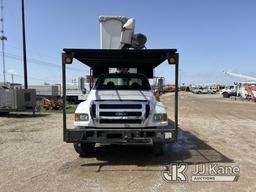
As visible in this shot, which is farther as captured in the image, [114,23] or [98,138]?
[114,23]

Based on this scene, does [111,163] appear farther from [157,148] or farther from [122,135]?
[157,148]

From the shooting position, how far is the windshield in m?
7.99

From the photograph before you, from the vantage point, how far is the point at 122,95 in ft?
23.4

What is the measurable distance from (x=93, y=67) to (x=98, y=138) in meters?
4.22

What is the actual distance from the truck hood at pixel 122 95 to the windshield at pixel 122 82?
1.17 ft

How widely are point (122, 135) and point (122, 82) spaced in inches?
86.0

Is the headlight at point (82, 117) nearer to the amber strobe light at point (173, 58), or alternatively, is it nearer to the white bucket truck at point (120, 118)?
the white bucket truck at point (120, 118)

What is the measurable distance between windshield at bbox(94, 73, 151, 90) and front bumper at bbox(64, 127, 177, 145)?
1.81 meters

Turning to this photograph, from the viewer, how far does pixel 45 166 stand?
640 centimetres

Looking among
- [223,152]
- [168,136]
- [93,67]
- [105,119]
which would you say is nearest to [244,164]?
[223,152]

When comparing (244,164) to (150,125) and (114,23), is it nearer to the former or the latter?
(150,125)

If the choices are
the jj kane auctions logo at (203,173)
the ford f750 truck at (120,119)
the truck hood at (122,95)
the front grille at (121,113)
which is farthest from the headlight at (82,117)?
the jj kane auctions logo at (203,173)

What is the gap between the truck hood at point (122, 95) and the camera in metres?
6.89

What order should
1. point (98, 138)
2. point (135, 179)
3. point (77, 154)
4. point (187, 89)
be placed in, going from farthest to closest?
point (187, 89) → point (77, 154) → point (98, 138) → point (135, 179)
